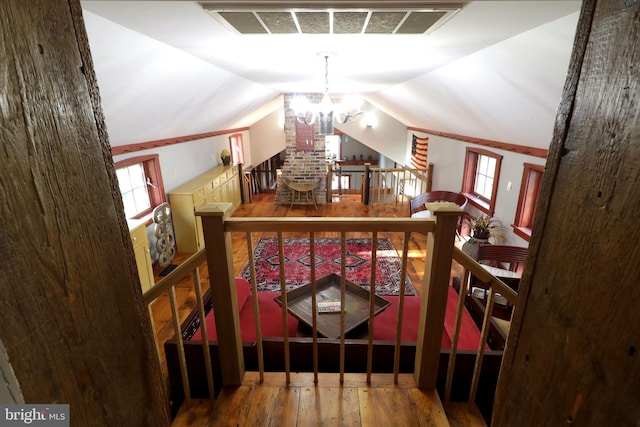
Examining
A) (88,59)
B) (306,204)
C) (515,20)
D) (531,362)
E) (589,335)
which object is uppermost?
(515,20)

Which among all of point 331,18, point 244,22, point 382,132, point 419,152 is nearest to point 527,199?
point 331,18

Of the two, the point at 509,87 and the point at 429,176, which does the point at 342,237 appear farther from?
the point at 429,176

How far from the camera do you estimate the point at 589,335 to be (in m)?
0.48

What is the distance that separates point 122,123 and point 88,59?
3006 millimetres

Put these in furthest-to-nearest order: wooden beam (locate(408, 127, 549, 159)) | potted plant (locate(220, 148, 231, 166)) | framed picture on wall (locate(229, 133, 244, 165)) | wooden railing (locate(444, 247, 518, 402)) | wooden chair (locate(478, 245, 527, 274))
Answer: framed picture on wall (locate(229, 133, 244, 165)), potted plant (locate(220, 148, 231, 166)), wooden beam (locate(408, 127, 549, 159)), wooden chair (locate(478, 245, 527, 274)), wooden railing (locate(444, 247, 518, 402))

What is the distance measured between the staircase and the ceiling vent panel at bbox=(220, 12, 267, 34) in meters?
1.99

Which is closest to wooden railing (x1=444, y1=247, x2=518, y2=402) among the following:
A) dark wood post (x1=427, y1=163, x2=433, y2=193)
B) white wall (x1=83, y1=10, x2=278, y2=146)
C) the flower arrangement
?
white wall (x1=83, y1=10, x2=278, y2=146)

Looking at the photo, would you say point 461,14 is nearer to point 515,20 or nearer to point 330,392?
point 515,20

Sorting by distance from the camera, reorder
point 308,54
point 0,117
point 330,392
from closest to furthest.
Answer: point 0,117 < point 330,392 < point 308,54

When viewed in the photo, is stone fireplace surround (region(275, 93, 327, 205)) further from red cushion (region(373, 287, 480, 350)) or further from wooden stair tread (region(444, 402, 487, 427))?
wooden stair tread (region(444, 402, 487, 427))

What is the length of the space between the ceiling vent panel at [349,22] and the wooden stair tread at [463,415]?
2.16 meters

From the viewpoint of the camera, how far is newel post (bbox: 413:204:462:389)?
1.31 meters

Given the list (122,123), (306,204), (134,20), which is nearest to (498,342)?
(134,20)

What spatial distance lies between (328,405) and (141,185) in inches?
156
